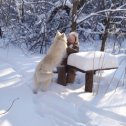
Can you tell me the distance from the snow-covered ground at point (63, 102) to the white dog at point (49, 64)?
0.54 feet

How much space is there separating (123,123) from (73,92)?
1.33m

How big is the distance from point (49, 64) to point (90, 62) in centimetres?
68

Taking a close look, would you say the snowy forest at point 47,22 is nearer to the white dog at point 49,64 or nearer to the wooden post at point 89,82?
the white dog at point 49,64

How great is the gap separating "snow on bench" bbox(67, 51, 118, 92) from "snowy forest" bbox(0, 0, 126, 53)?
3.45 metres

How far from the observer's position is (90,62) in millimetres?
5320

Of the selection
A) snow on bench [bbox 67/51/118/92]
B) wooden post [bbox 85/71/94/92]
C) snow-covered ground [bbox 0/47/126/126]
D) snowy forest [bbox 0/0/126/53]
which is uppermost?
→ snowy forest [bbox 0/0/126/53]

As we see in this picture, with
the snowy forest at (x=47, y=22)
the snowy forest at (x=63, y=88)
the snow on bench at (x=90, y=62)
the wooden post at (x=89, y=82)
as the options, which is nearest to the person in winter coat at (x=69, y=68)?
the snowy forest at (x=63, y=88)

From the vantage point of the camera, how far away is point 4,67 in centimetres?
695

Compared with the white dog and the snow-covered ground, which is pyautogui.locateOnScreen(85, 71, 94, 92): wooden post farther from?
the white dog

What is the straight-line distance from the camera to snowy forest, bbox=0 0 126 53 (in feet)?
32.4

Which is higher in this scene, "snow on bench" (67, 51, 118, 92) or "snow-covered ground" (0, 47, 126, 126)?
"snow on bench" (67, 51, 118, 92)

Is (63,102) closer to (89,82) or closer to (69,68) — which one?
(89,82)

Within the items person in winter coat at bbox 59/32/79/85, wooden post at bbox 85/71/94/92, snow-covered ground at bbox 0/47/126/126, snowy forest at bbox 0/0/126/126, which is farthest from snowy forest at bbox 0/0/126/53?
wooden post at bbox 85/71/94/92

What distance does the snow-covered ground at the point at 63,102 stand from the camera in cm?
422
